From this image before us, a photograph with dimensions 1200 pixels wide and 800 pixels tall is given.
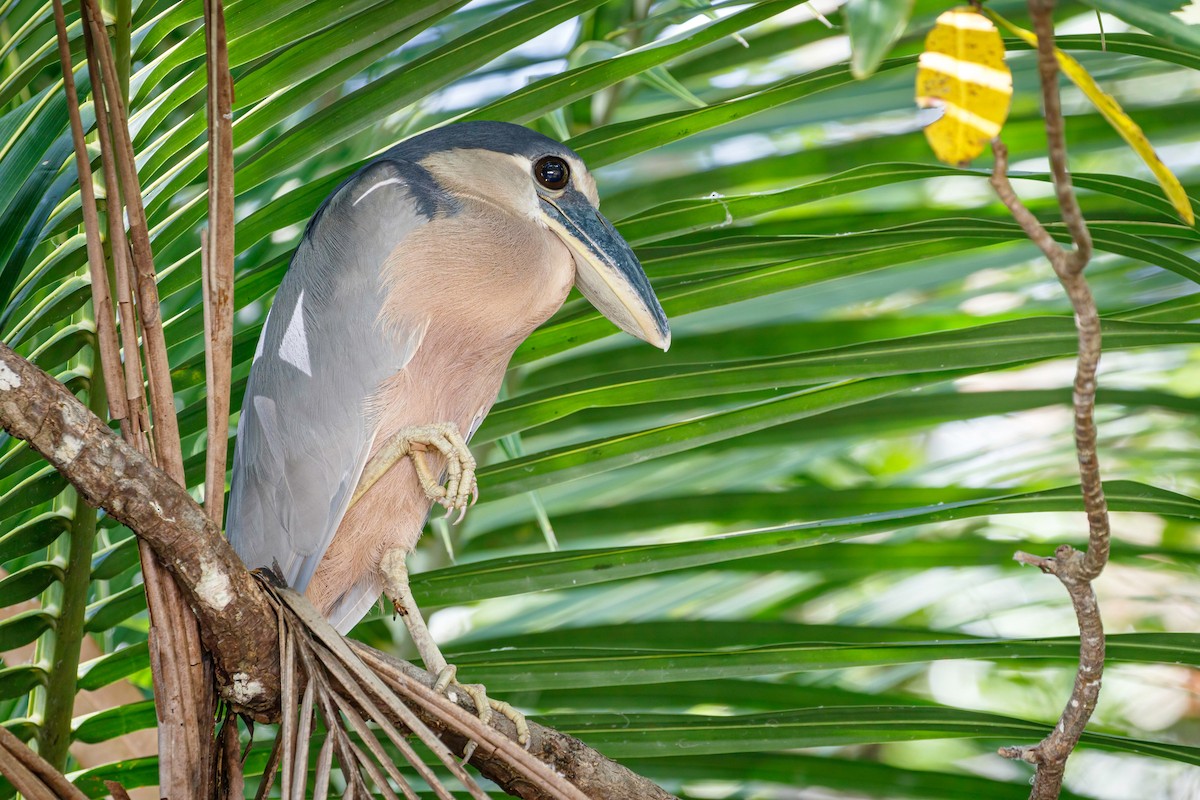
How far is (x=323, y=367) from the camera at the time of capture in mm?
1214

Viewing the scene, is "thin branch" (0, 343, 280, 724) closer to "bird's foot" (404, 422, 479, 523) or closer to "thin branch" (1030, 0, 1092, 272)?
"bird's foot" (404, 422, 479, 523)

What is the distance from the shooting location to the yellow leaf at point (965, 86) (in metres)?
0.46

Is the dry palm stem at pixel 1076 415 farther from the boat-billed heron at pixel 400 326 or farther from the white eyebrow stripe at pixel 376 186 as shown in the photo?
the white eyebrow stripe at pixel 376 186

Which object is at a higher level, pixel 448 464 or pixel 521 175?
pixel 521 175

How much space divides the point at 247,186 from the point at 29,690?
1.83 feet

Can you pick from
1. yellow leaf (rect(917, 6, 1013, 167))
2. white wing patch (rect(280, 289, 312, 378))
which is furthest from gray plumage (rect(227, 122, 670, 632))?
yellow leaf (rect(917, 6, 1013, 167))

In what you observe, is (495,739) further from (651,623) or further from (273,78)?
(273,78)

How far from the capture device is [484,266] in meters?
1.15

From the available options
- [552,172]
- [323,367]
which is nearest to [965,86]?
[552,172]

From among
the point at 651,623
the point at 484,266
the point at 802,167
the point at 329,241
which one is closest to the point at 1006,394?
the point at 802,167

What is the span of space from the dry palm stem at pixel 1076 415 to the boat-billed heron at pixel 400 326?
1.76 feet

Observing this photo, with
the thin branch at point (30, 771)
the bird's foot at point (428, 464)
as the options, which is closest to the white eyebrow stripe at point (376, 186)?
the bird's foot at point (428, 464)

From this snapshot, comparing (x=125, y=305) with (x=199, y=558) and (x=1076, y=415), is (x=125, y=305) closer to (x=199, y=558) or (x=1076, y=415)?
(x=199, y=558)

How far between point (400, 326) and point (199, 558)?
0.45 m
